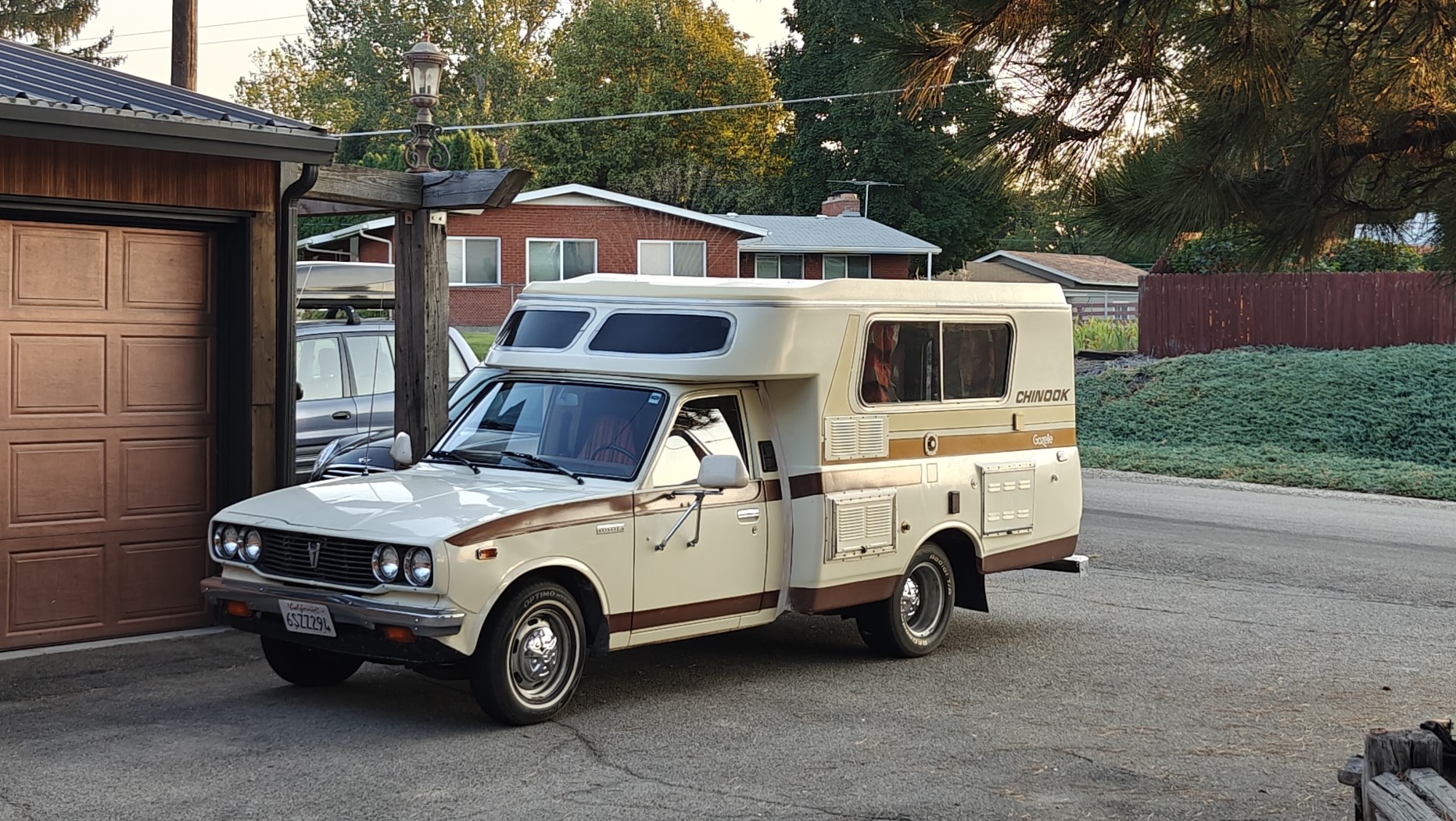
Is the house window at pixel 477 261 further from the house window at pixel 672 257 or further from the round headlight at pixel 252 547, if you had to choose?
the round headlight at pixel 252 547

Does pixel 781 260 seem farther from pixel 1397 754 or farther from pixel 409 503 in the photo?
pixel 1397 754

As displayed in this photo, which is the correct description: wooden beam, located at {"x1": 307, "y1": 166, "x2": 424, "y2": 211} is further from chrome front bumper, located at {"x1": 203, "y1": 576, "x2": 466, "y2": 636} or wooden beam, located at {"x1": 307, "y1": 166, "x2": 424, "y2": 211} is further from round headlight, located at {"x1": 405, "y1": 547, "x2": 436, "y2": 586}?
round headlight, located at {"x1": 405, "y1": 547, "x2": 436, "y2": 586}

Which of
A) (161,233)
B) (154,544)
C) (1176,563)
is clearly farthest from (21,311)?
(1176,563)

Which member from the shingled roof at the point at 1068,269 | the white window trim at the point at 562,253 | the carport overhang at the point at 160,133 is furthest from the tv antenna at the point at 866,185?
the carport overhang at the point at 160,133

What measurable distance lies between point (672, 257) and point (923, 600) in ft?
111

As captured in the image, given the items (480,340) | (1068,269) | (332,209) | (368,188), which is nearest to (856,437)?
(368,188)

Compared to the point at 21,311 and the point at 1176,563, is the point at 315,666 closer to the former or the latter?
the point at 21,311

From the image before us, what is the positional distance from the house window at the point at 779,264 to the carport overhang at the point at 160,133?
3759cm

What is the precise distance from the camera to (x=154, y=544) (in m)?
9.53

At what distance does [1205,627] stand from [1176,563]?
2.90 meters

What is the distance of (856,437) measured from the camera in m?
9.20

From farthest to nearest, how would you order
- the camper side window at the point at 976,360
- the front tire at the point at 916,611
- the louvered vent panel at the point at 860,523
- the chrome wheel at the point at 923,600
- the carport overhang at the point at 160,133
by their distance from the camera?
the camper side window at the point at 976,360
the chrome wheel at the point at 923,600
the front tire at the point at 916,611
the louvered vent panel at the point at 860,523
the carport overhang at the point at 160,133

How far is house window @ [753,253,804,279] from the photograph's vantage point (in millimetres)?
46875

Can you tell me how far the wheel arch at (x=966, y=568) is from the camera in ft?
32.5
